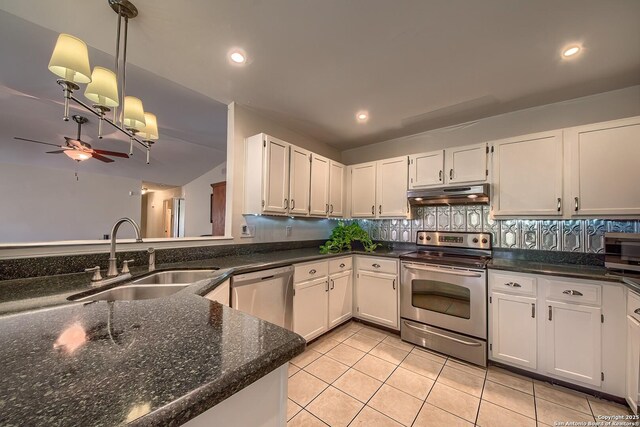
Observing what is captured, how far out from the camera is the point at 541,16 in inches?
56.8

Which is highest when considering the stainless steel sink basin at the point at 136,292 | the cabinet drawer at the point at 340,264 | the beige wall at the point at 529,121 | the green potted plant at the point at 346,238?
the beige wall at the point at 529,121

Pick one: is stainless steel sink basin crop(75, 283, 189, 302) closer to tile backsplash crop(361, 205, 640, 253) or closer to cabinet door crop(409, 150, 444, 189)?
cabinet door crop(409, 150, 444, 189)

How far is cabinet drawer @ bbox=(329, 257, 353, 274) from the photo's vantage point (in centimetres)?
272

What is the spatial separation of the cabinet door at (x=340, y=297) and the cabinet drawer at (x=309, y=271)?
169mm

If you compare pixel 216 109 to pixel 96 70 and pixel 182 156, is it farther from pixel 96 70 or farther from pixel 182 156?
pixel 182 156

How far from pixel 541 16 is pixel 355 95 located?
4.42 ft

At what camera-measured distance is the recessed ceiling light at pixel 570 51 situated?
168 cm

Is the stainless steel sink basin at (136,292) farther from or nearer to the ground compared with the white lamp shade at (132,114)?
nearer to the ground

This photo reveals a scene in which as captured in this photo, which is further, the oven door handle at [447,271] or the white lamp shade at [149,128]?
the oven door handle at [447,271]

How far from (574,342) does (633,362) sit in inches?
11.2

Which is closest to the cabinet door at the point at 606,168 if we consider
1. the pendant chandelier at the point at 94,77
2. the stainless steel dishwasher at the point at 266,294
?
the stainless steel dishwasher at the point at 266,294

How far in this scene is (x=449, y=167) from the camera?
2.71 meters

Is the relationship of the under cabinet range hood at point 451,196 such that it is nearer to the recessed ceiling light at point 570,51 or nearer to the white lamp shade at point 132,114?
the recessed ceiling light at point 570,51

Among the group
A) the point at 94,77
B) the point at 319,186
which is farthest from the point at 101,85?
the point at 319,186
